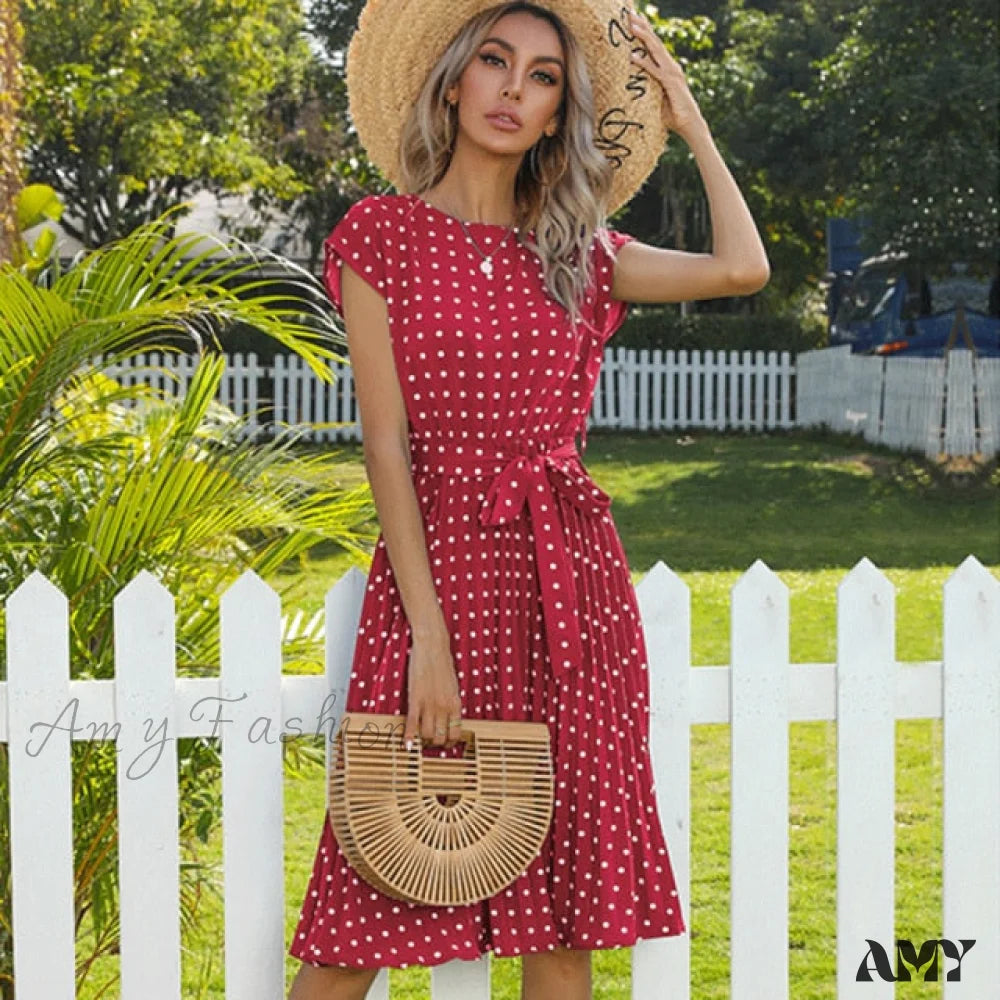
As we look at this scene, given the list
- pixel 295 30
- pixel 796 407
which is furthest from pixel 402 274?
pixel 295 30

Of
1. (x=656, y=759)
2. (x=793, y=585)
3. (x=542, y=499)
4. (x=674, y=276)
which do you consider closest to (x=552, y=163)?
(x=674, y=276)

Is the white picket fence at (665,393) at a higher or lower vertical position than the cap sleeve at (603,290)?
higher

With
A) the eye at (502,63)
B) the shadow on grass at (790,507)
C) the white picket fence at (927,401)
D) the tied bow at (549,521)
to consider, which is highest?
the white picket fence at (927,401)

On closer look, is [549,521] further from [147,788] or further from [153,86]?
[153,86]

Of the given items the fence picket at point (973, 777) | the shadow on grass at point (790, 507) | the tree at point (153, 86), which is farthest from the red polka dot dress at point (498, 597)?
the tree at point (153, 86)

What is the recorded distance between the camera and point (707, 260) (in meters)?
2.92

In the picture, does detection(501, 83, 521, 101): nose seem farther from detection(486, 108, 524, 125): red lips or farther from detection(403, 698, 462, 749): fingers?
detection(403, 698, 462, 749): fingers

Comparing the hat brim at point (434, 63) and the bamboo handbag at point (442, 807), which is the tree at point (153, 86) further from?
the bamboo handbag at point (442, 807)

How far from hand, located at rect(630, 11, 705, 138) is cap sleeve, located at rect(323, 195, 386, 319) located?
635 millimetres

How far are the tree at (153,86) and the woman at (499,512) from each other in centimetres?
1256

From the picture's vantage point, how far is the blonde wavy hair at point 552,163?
2.82 meters

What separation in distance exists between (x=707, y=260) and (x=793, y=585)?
598cm

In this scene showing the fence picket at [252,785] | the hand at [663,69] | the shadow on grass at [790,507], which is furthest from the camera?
the shadow on grass at [790,507]

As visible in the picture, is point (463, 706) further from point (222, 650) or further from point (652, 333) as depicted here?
point (652, 333)
